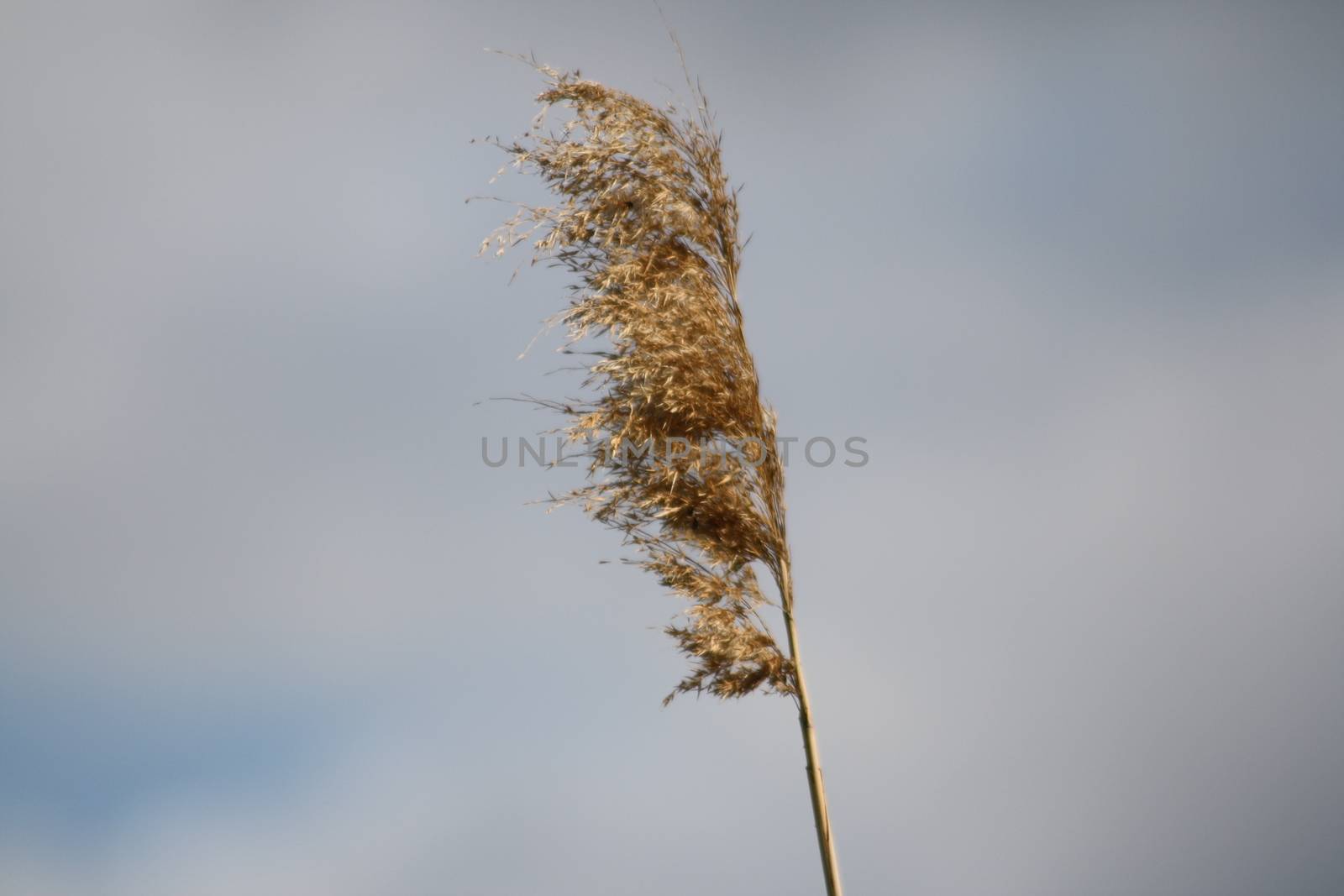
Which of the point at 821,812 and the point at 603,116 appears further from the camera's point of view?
the point at 603,116

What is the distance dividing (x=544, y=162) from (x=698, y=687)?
2.27 metres

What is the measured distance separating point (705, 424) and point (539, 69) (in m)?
1.71

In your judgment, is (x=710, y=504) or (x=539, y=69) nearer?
(x=710, y=504)

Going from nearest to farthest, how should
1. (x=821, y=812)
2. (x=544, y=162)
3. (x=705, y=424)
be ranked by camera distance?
(x=821, y=812) → (x=705, y=424) → (x=544, y=162)

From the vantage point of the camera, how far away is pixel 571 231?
484cm

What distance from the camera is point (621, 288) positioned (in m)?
4.69

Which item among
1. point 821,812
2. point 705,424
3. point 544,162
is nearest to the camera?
point 821,812

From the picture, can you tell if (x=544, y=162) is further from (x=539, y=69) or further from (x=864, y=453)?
(x=864, y=453)

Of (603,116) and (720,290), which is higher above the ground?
(603,116)

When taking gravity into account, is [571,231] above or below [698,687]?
above

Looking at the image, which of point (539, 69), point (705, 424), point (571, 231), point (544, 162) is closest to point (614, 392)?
point (705, 424)

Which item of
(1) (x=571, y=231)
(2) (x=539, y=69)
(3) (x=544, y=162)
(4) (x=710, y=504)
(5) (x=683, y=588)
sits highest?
(2) (x=539, y=69)

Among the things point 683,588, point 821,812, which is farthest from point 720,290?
point 821,812

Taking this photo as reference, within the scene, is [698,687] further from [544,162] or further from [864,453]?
[544,162]
